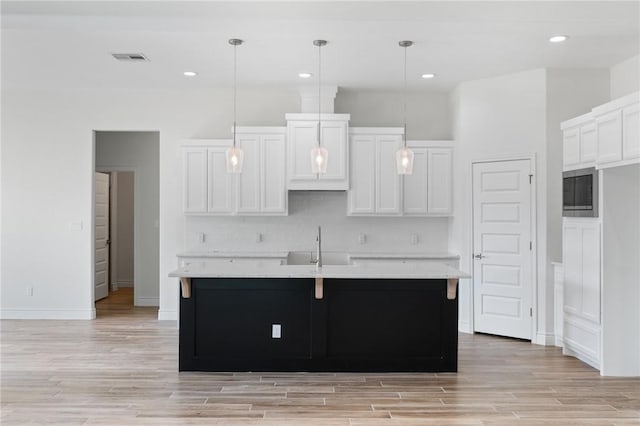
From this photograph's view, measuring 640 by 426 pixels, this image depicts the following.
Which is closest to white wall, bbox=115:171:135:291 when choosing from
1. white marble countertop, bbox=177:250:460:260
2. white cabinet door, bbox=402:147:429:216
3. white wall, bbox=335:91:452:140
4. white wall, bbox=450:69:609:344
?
white marble countertop, bbox=177:250:460:260

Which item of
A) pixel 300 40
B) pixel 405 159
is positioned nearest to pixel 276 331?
pixel 405 159

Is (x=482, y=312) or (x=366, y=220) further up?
(x=366, y=220)

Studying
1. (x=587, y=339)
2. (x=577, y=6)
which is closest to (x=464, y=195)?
(x=587, y=339)

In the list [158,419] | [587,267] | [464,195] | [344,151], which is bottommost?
[158,419]

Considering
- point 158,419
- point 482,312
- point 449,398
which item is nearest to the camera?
point 158,419

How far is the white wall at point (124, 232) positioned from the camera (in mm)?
9438

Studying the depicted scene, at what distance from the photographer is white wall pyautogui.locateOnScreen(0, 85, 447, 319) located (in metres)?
6.70

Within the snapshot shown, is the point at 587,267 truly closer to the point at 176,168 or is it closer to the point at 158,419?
the point at 158,419

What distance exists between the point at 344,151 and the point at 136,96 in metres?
2.81

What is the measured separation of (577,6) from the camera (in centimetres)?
385

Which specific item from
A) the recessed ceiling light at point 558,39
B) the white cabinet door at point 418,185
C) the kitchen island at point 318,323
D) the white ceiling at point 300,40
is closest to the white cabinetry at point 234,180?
the white ceiling at point 300,40

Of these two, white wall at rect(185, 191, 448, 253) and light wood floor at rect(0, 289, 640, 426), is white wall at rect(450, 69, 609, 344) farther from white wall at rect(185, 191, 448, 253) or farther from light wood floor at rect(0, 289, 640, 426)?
white wall at rect(185, 191, 448, 253)

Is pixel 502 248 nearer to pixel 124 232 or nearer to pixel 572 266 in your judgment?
pixel 572 266

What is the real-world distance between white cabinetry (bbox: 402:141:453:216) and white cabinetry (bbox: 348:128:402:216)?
18cm
